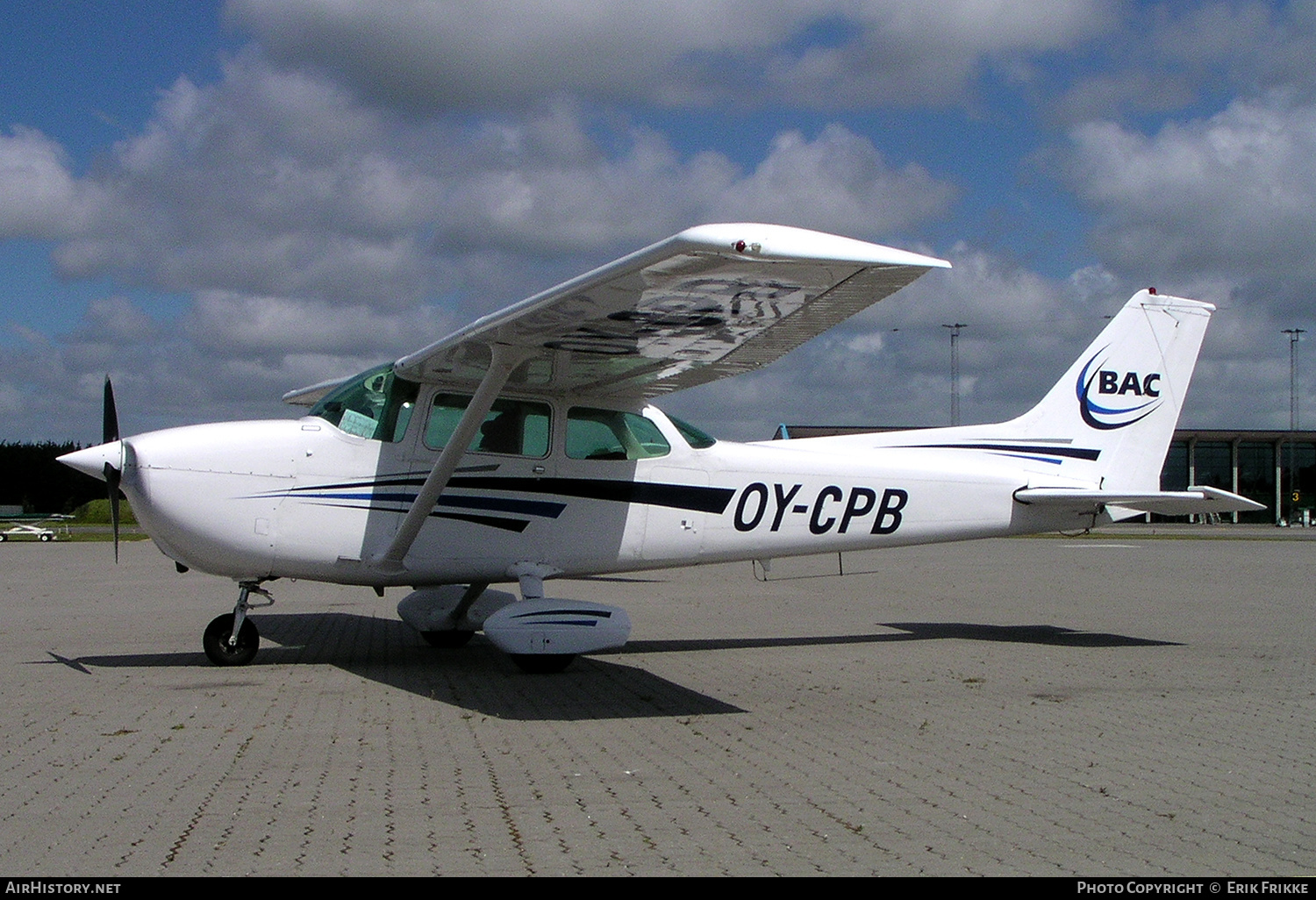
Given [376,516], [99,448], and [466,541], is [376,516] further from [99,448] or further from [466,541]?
[99,448]

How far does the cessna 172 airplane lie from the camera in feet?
24.7

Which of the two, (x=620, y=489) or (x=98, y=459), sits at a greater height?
(x=98, y=459)

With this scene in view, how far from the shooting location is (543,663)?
27.8 ft

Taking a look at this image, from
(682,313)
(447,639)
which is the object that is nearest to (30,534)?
(447,639)

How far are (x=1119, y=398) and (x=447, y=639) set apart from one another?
274 inches

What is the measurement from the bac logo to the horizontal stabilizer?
1.37 m

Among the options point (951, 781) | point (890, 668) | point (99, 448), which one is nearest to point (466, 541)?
point (99, 448)

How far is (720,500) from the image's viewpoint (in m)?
9.50

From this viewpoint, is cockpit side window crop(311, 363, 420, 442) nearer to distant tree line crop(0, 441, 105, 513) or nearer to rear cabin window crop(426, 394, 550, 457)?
rear cabin window crop(426, 394, 550, 457)

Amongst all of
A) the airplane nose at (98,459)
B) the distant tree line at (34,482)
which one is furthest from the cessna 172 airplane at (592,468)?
the distant tree line at (34,482)

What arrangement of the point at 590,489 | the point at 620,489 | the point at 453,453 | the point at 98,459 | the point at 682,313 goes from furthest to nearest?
the point at 620,489 < the point at 590,489 < the point at 453,453 < the point at 98,459 < the point at 682,313

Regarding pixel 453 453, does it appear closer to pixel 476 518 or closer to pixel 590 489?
pixel 476 518

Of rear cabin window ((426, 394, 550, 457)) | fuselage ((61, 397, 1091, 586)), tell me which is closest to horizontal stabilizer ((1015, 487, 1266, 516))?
fuselage ((61, 397, 1091, 586))

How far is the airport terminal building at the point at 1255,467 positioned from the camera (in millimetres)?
75875
